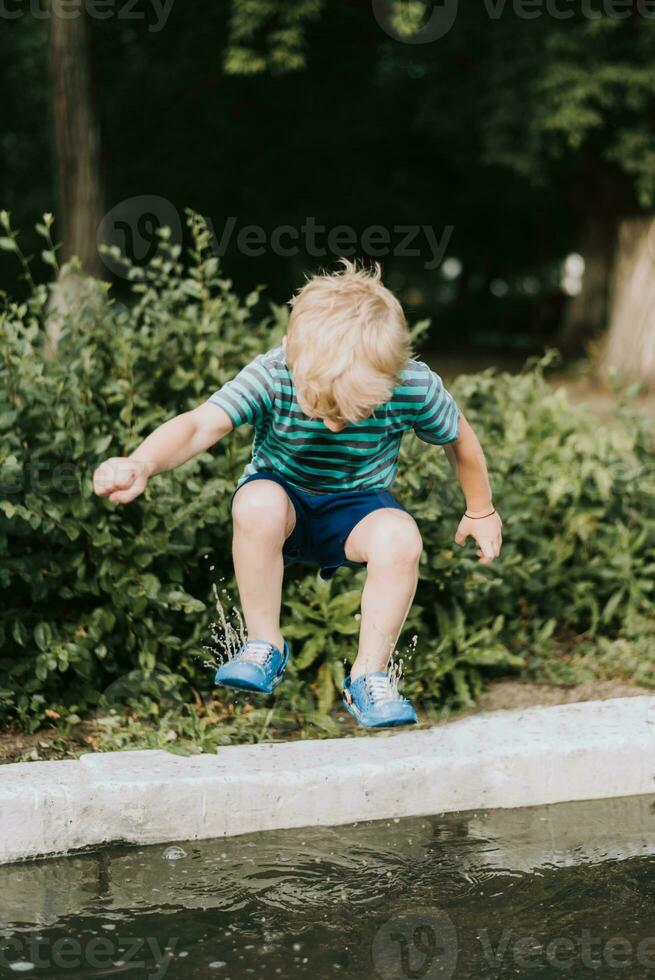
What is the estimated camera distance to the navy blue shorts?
361cm

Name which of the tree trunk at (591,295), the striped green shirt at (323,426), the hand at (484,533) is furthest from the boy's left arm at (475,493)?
the tree trunk at (591,295)

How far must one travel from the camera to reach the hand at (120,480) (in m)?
2.97

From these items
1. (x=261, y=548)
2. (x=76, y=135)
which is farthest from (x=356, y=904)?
(x=76, y=135)

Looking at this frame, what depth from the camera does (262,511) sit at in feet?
11.3

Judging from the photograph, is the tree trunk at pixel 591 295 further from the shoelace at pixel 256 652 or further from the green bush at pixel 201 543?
the shoelace at pixel 256 652

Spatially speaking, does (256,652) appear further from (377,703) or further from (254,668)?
(377,703)

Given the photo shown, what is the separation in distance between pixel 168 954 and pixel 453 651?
224 centimetres

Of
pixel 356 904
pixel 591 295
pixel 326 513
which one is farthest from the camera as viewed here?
pixel 591 295

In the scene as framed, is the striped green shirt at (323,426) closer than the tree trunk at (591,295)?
Yes

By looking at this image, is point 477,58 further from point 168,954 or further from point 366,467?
point 168,954

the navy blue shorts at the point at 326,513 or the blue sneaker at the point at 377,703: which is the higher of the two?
the navy blue shorts at the point at 326,513

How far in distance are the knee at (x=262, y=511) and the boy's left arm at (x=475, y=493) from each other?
57cm

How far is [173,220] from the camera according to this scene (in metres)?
21.5

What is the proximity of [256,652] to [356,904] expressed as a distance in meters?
0.76
